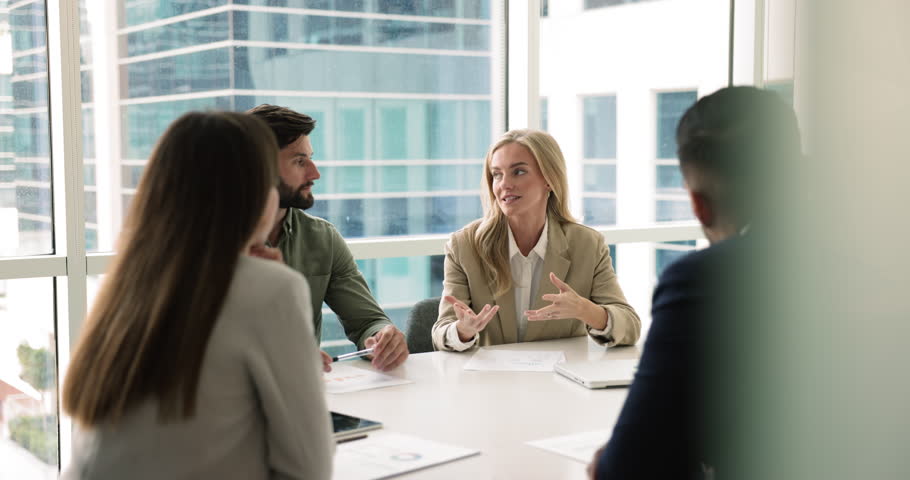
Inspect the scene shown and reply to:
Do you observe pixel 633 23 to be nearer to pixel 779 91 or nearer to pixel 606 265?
pixel 606 265

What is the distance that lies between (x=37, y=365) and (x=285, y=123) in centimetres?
166

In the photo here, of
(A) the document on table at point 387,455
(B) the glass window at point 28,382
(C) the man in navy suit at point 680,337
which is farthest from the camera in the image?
(B) the glass window at point 28,382

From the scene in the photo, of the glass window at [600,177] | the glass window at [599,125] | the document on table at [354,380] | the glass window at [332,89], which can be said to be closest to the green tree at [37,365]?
the glass window at [332,89]

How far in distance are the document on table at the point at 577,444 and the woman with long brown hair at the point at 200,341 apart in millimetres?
564

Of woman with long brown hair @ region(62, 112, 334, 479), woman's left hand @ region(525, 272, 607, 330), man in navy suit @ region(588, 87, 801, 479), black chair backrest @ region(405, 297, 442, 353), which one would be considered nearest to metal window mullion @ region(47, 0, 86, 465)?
black chair backrest @ region(405, 297, 442, 353)

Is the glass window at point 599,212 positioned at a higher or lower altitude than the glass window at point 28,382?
higher

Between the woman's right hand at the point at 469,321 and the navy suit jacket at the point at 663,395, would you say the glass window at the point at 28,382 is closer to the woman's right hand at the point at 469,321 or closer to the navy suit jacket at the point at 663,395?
the woman's right hand at the point at 469,321

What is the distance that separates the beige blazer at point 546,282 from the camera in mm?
2840

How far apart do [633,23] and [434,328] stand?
346cm

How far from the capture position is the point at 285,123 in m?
2.63

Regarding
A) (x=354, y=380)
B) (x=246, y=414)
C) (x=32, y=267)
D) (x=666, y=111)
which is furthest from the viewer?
(x=666, y=111)

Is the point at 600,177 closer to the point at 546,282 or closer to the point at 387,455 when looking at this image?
the point at 546,282

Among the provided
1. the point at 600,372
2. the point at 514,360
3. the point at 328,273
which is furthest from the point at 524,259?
the point at 600,372

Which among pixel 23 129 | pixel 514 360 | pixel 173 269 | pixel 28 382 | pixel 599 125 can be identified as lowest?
→ pixel 28 382
